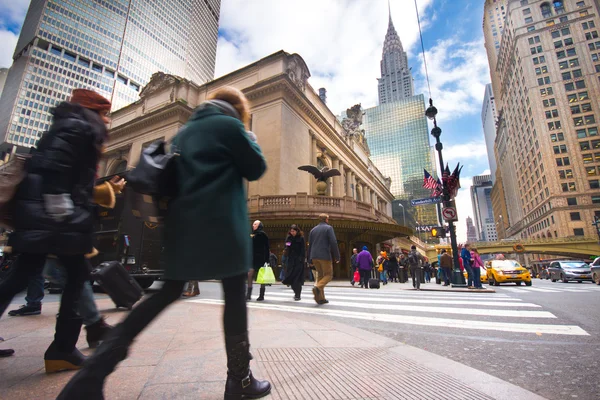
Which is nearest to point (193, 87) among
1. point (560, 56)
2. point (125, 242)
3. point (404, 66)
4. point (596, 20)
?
point (125, 242)

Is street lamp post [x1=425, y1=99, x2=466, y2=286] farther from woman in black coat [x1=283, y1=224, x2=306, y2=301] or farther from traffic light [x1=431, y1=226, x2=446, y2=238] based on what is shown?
woman in black coat [x1=283, y1=224, x2=306, y2=301]

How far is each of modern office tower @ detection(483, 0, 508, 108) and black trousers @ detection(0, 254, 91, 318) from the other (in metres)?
142

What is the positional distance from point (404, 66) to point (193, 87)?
146 metres

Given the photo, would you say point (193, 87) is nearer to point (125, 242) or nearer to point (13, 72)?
point (125, 242)

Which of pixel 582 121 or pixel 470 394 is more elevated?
pixel 582 121

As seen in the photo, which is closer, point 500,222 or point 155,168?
point 155,168

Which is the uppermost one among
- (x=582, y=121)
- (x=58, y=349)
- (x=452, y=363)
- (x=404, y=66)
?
(x=404, y=66)

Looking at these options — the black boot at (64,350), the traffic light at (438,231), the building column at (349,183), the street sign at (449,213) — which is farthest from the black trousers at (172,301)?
the building column at (349,183)

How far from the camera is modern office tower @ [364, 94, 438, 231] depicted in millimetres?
86000

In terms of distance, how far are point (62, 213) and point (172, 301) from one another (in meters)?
1.00

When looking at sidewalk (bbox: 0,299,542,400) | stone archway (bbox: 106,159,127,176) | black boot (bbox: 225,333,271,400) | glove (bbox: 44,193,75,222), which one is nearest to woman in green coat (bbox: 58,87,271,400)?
black boot (bbox: 225,333,271,400)

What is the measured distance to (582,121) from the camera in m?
65.1

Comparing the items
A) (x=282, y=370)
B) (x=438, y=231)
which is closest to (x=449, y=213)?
(x=438, y=231)

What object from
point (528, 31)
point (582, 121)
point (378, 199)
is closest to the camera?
point (378, 199)
